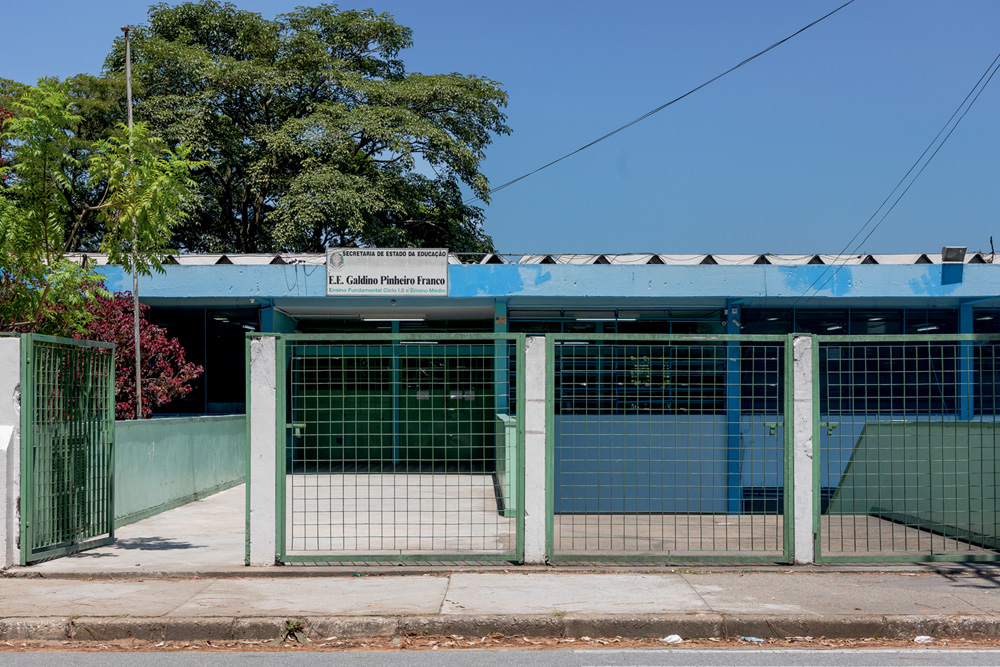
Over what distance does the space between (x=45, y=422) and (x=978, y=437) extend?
935 cm

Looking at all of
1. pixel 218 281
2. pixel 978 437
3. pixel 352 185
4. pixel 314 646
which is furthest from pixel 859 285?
pixel 352 185

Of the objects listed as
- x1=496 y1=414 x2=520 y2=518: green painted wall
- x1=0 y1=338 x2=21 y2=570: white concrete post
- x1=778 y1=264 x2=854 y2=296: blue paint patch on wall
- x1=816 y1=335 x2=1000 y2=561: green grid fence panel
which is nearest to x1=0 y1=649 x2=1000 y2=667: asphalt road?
x1=816 y1=335 x2=1000 y2=561: green grid fence panel

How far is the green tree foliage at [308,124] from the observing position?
1188 inches

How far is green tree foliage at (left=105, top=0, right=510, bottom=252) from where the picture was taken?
30.2 metres

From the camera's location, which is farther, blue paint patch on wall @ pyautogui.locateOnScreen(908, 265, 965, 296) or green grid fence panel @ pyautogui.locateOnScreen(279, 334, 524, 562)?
blue paint patch on wall @ pyautogui.locateOnScreen(908, 265, 965, 296)

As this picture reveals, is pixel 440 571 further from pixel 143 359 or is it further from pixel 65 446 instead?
pixel 143 359

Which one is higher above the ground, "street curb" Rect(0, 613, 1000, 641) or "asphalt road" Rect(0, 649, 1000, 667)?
"street curb" Rect(0, 613, 1000, 641)

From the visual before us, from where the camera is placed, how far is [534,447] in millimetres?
8625

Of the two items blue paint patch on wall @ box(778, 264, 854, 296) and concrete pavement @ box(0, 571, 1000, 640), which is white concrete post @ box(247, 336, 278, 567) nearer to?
concrete pavement @ box(0, 571, 1000, 640)

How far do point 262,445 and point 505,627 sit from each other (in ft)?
9.80

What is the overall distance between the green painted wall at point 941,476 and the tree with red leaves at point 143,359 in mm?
10913

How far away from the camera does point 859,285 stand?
52.3 feet

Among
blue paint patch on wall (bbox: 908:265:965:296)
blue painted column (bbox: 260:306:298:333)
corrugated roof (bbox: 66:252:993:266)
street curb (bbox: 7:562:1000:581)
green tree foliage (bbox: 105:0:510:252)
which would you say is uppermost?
green tree foliage (bbox: 105:0:510:252)

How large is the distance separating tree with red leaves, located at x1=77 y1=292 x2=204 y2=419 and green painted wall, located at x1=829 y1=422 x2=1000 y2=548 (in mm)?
10913
